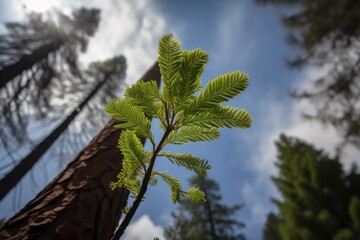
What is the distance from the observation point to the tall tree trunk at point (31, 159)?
5569 millimetres

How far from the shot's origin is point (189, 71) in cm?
73

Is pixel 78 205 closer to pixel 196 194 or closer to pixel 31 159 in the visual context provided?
pixel 196 194

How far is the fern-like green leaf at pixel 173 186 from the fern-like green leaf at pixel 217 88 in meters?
0.27

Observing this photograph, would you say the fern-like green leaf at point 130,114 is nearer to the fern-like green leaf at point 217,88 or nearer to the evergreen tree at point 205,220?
the fern-like green leaf at point 217,88

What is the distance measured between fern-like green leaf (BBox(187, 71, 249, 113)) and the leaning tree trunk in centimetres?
57

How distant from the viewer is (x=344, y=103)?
736 cm

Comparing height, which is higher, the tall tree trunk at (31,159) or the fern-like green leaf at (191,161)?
the tall tree trunk at (31,159)

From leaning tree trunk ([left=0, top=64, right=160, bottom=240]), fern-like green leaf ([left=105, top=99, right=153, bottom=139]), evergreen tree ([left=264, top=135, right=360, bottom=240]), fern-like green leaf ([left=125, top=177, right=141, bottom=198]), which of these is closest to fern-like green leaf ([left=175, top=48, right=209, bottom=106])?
fern-like green leaf ([left=105, top=99, right=153, bottom=139])

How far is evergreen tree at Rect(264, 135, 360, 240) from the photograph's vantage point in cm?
1183

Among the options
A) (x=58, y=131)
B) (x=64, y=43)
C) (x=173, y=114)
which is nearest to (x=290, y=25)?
(x=64, y=43)

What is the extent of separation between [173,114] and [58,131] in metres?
7.69

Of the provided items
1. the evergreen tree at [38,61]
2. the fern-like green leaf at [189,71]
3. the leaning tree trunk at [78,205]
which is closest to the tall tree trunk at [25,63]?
the evergreen tree at [38,61]

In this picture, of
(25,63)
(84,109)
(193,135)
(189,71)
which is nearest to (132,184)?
(193,135)

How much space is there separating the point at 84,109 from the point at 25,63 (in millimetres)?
2584
